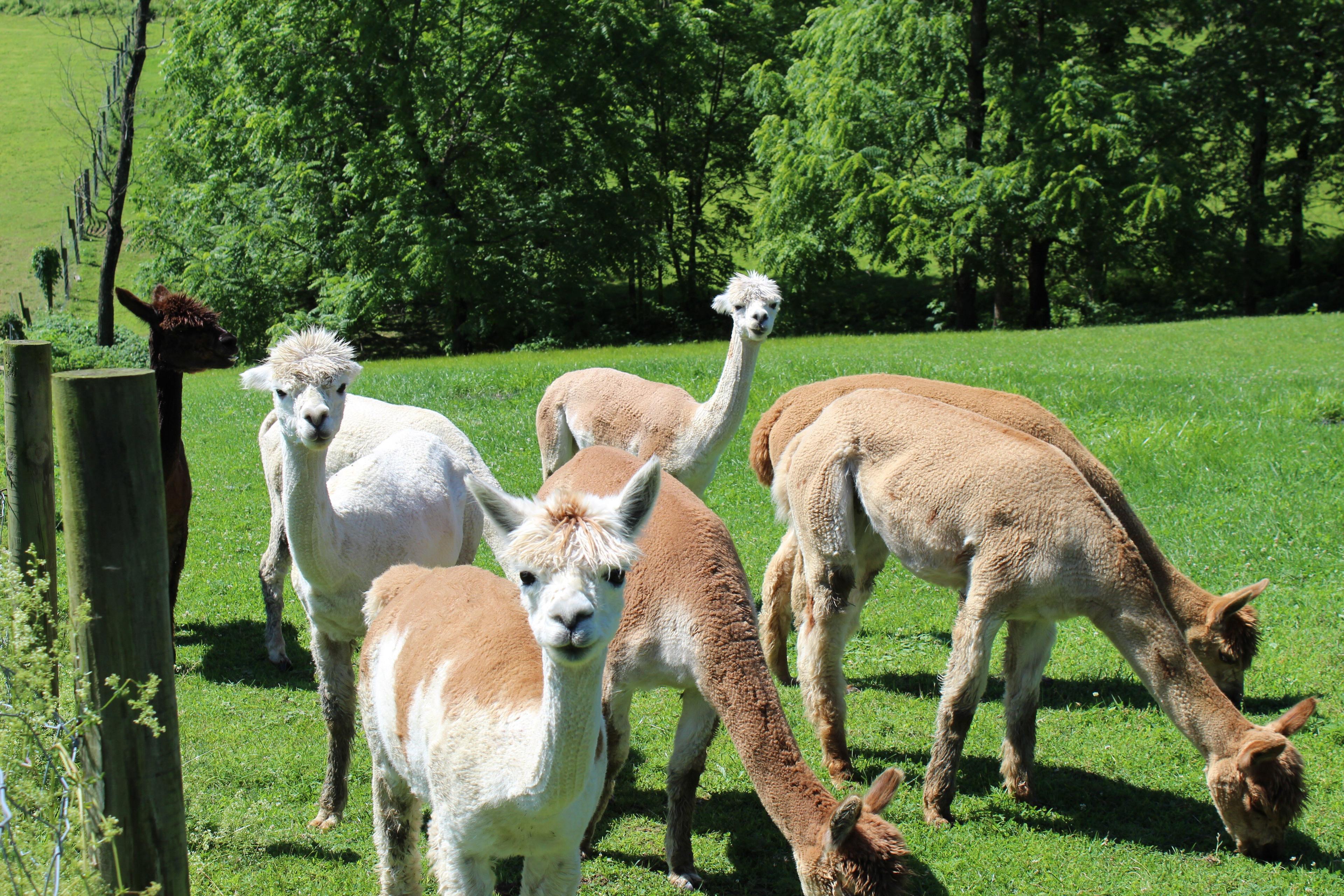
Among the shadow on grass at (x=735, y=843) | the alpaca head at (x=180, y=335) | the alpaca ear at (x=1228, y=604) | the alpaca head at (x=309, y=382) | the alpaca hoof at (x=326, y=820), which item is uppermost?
the alpaca head at (x=180, y=335)

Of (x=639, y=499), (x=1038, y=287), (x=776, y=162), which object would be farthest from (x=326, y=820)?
(x=776, y=162)

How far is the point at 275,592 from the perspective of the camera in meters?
7.24

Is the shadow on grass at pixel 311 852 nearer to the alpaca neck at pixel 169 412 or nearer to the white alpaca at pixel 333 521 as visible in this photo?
the white alpaca at pixel 333 521

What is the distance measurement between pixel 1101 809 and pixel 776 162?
Result: 29.1 metres

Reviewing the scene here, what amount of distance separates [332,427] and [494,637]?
62.8 inches

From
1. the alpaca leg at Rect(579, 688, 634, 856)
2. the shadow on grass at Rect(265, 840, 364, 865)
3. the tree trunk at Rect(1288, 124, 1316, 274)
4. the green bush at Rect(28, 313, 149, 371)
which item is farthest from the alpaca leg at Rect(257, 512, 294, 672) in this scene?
the tree trunk at Rect(1288, 124, 1316, 274)

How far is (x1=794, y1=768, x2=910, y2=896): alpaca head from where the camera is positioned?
3529 mm

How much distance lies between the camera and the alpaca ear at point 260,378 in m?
5.00

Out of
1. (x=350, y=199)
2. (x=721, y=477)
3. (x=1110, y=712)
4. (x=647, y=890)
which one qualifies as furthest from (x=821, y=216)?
(x=647, y=890)

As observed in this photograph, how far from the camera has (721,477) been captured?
39.1 ft

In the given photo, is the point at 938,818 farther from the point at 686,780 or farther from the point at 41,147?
the point at 41,147

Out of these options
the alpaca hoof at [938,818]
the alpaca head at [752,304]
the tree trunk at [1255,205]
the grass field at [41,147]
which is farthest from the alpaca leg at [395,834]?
the tree trunk at [1255,205]

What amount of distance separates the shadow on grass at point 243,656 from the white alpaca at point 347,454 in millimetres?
104

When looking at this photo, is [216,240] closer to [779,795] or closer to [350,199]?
[350,199]
